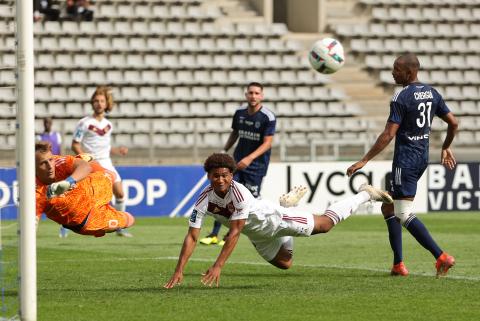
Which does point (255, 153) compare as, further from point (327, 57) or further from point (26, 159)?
point (26, 159)

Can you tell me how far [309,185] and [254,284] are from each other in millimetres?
12800

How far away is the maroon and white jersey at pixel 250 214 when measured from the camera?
9.52 metres

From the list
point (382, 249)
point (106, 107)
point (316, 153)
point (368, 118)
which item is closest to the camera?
point (382, 249)

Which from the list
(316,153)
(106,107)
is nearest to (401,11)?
(316,153)

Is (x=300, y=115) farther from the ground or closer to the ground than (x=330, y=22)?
closer to the ground

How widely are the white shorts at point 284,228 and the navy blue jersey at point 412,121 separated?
112 cm

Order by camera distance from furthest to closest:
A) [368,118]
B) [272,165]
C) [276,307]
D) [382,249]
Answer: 1. [368,118]
2. [272,165]
3. [382,249]
4. [276,307]

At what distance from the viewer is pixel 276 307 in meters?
8.49

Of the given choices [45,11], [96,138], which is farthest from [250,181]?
[45,11]

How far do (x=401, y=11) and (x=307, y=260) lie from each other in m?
21.9

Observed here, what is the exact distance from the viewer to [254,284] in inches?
403

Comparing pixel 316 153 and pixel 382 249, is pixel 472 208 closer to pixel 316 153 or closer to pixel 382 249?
pixel 316 153

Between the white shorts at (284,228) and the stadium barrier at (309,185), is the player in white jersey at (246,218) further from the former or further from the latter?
the stadium barrier at (309,185)

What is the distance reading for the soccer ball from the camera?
48.6 ft
